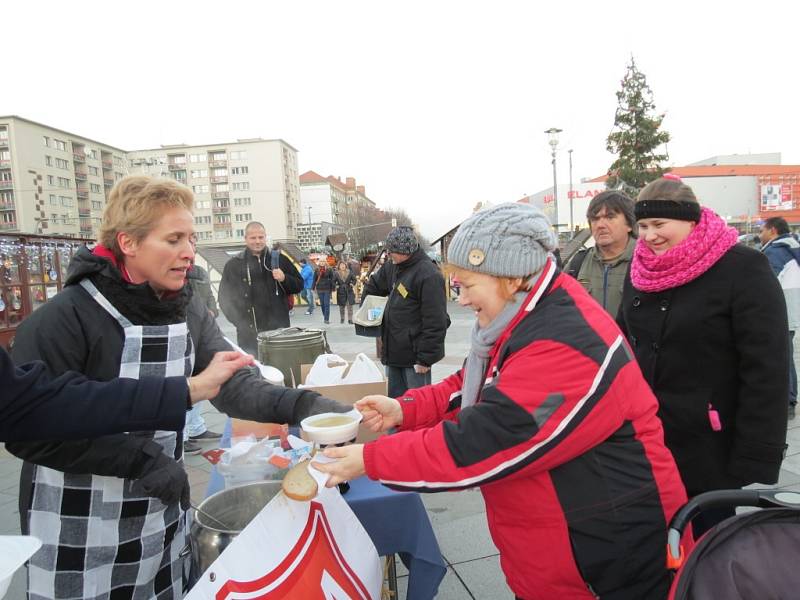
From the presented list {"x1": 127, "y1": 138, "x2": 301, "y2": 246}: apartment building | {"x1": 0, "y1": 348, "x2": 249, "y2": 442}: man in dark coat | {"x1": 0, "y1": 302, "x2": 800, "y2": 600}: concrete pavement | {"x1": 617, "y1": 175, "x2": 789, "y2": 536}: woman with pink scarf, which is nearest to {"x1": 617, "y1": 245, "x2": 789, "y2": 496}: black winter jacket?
{"x1": 617, "y1": 175, "x2": 789, "y2": 536}: woman with pink scarf

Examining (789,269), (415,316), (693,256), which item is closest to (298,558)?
(693,256)

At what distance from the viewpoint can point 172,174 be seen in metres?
67.8

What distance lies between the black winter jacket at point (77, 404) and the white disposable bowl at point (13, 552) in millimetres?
335

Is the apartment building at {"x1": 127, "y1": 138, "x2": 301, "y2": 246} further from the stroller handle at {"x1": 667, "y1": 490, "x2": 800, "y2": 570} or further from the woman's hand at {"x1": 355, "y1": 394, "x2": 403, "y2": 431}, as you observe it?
the stroller handle at {"x1": 667, "y1": 490, "x2": 800, "y2": 570}

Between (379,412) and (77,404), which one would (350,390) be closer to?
(379,412)

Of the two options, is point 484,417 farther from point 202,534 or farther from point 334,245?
point 334,245

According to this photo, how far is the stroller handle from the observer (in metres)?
1.25

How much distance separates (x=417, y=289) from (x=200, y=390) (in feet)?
10.5

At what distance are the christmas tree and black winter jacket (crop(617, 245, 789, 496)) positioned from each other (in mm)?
26592

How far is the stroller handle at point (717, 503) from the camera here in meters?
1.25

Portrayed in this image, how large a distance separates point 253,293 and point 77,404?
15.2 feet

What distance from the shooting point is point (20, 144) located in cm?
5741

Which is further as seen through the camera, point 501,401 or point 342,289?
point 342,289

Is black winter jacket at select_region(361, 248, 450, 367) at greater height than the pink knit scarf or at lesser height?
lesser
